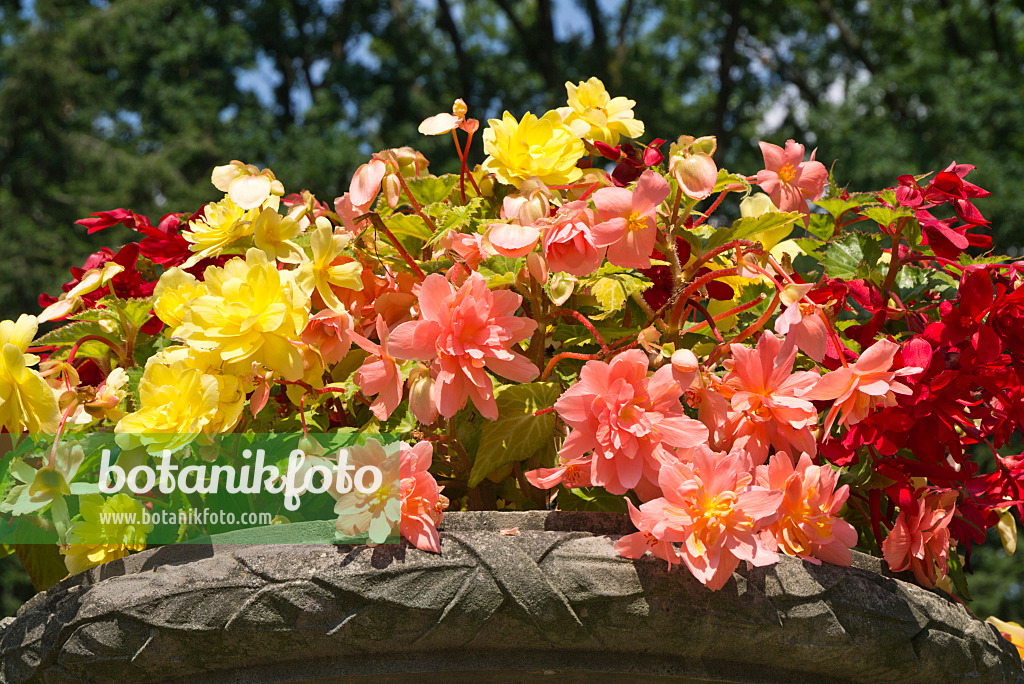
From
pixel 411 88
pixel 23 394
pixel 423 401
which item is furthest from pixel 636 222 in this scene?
pixel 411 88

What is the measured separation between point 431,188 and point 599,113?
0.21 m

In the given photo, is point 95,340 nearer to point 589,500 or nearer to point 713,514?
point 589,500

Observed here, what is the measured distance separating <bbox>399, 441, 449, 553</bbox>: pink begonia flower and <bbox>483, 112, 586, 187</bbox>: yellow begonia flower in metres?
0.30

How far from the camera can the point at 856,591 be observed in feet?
1.90

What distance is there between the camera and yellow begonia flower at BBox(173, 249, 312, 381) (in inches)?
25.0

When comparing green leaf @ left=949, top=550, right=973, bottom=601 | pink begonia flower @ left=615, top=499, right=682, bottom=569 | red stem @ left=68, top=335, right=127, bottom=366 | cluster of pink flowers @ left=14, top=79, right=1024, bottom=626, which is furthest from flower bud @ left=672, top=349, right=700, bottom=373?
red stem @ left=68, top=335, right=127, bottom=366

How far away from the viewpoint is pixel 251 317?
25.0 inches

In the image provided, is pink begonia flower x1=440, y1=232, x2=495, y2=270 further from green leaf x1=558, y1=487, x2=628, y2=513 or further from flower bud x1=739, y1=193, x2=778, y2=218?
flower bud x1=739, y1=193, x2=778, y2=218

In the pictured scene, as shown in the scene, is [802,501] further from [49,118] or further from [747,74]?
[747,74]

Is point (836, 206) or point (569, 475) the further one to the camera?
point (836, 206)

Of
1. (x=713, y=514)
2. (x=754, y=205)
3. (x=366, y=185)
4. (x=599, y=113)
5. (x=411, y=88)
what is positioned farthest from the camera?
(x=411, y=88)

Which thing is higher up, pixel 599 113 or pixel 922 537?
pixel 599 113

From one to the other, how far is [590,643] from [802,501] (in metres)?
0.19

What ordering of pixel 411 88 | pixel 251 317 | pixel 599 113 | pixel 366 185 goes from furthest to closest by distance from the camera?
pixel 411 88 → pixel 599 113 → pixel 366 185 → pixel 251 317
